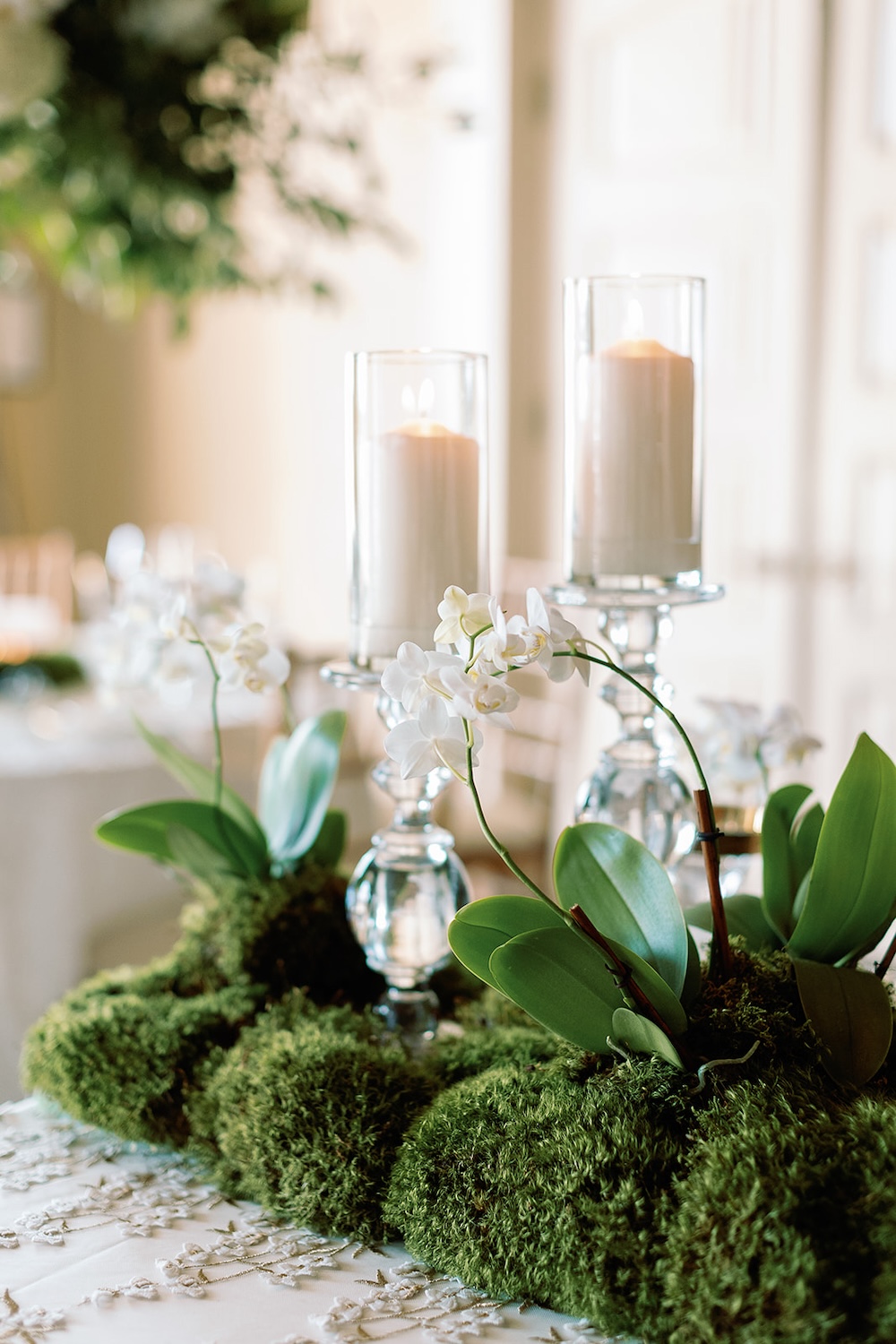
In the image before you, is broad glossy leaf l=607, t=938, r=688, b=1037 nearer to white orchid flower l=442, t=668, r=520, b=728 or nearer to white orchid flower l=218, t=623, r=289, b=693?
white orchid flower l=442, t=668, r=520, b=728

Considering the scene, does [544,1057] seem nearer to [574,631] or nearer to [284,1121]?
[284,1121]

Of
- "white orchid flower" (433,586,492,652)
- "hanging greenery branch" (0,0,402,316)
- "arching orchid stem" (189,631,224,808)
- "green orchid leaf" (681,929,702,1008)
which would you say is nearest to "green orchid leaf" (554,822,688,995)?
"green orchid leaf" (681,929,702,1008)

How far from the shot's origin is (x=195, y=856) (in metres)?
0.92

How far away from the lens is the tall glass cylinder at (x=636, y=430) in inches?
33.4

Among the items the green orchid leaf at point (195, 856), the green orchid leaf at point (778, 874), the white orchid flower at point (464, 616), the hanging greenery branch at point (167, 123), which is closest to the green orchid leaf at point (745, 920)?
the green orchid leaf at point (778, 874)

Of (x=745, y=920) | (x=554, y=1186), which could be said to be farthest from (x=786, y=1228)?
(x=745, y=920)

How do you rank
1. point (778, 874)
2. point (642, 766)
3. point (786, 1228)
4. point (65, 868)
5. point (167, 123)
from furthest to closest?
point (65, 868) < point (167, 123) < point (642, 766) < point (778, 874) < point (786, 1228)

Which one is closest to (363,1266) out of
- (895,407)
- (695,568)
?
(695,568)

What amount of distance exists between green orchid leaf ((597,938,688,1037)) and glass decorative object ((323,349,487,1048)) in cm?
17

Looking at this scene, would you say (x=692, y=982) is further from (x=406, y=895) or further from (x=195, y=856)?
(x=195, y=856)

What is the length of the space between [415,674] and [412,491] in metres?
0.19

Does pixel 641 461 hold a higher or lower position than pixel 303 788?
higher

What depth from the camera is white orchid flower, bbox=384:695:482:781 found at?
67cm

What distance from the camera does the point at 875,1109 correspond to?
24.2 inches
